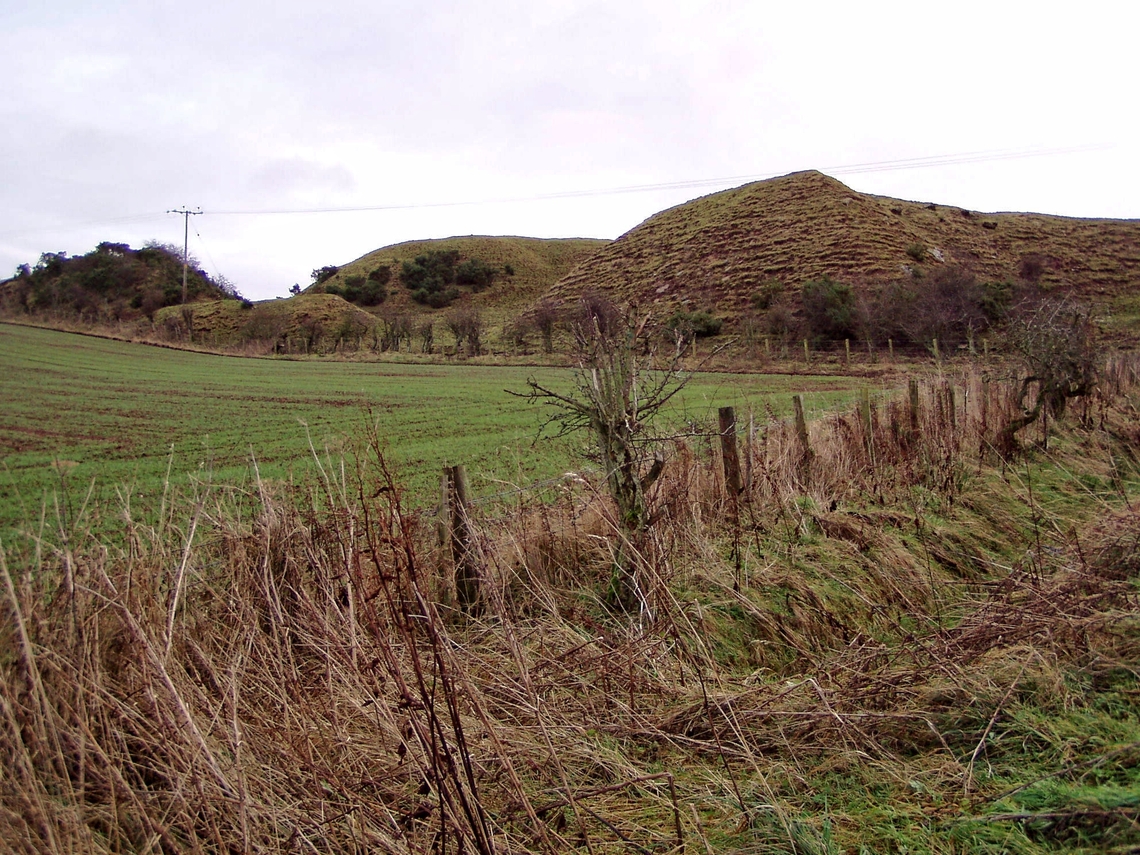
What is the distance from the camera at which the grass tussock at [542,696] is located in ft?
8.89

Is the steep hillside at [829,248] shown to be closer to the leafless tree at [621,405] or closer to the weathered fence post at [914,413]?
the weathered fence post at [914,413]

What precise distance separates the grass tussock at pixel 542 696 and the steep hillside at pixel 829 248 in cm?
4713

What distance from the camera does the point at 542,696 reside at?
3.88m

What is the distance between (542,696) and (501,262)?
110 metres

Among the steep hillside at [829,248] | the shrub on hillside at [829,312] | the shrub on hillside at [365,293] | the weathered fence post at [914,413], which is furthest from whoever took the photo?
the shrub on hillside at [365,293]

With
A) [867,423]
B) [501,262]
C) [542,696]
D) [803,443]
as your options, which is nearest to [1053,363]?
[867,423]

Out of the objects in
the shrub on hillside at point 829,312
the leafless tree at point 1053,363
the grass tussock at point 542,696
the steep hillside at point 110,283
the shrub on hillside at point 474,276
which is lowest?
the grass tussock at point 542,696

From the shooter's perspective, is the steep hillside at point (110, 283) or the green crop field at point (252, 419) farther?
the steep hillside at point (110, 283)

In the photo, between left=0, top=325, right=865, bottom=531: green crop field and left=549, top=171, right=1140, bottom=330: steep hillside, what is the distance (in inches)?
959

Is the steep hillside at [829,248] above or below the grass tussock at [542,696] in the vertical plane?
above

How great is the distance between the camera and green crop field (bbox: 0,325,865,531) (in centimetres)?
1134

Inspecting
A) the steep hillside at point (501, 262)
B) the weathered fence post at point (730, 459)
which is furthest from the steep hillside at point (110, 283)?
the weathered fence post at point (730, 459)

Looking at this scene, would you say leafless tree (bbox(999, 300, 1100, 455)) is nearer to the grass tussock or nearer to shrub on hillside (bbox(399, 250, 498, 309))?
the grass tussock

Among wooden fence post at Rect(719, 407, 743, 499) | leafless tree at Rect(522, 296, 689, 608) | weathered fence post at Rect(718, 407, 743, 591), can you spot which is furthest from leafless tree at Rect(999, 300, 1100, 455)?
leafless tree at Rect(522, 296, 689, 608)
